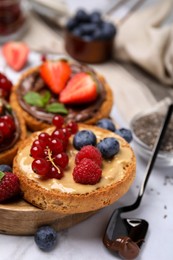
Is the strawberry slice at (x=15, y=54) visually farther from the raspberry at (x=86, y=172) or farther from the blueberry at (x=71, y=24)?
the raspberry at (x=86, y=172)

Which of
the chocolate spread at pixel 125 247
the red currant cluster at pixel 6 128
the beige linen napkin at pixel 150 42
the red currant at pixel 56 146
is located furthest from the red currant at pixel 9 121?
the beige linen napkin at pixel 150 42

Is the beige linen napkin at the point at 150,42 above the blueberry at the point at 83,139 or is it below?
below

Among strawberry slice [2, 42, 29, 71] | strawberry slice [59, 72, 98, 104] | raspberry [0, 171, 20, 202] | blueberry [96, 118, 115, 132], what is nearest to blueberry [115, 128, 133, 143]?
blueberry [96, 118, 115, 132]

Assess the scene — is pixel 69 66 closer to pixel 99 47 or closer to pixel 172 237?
pixel 99 47

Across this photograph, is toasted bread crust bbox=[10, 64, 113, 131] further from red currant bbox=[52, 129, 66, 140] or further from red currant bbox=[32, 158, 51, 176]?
red currant bbox=[32, 158, 51, 176]

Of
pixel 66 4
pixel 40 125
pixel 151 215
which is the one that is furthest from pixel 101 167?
pixel 66 4

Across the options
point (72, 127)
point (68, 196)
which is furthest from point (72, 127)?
point (68, 196)

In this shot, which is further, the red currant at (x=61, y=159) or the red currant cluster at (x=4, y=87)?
the red currant cluster at (x=4, y=87)
